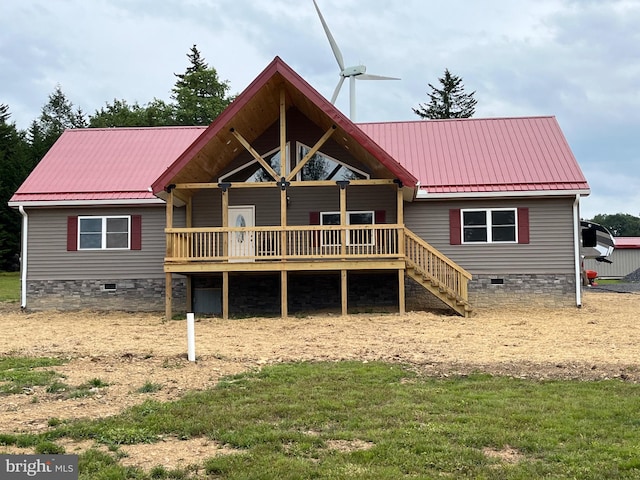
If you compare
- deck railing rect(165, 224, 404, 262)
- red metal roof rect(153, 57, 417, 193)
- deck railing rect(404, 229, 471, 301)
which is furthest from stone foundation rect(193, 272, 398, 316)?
red metal roof rect(153, 57, 417, 193)

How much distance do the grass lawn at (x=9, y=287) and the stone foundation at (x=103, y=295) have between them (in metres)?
5.45

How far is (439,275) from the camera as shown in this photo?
55.7ft

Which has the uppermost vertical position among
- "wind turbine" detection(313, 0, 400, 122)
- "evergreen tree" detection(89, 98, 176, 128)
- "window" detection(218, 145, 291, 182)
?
"evergreen tree" detection(89, 98, 176, 128)

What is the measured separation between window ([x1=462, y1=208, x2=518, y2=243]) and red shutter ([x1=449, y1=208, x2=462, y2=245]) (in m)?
0.15

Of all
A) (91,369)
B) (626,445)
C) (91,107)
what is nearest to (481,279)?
(91,369)

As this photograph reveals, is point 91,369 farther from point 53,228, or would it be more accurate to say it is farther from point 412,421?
point 53,228

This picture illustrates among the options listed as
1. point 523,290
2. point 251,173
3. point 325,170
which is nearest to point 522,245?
point 523,290

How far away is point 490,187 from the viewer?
61.2 ft

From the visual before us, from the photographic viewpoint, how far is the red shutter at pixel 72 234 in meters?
19.5

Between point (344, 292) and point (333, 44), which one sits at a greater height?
point (333, 44)

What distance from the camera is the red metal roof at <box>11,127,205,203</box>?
19.5m

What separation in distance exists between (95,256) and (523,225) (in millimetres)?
12376

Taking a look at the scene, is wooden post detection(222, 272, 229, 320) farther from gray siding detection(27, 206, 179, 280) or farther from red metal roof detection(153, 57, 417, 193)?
gray siding detection(27, 206, 179, 280)

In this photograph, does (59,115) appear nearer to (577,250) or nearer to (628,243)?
(628,243)
